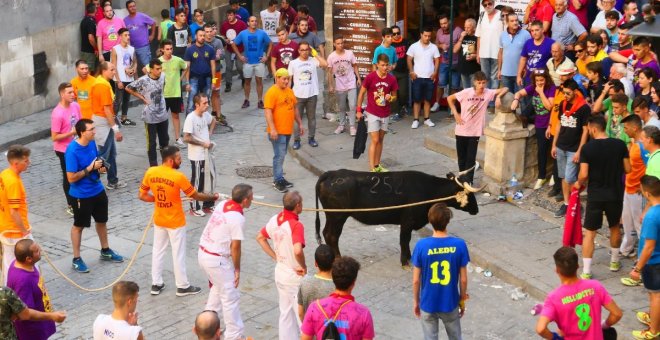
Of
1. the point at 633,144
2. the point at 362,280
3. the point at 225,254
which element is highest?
the point at 633,144

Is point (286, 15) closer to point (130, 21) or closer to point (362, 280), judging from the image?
point (130, 21)

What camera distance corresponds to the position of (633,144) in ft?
37.2

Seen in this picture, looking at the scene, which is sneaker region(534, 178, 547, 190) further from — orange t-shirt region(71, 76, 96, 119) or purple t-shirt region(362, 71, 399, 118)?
orange t-shirt region(71, 76, 96, 119)

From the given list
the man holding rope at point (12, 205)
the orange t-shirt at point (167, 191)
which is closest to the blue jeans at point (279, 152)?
the orange t-shirt at point (167, 191)

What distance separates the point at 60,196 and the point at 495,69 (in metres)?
7.48

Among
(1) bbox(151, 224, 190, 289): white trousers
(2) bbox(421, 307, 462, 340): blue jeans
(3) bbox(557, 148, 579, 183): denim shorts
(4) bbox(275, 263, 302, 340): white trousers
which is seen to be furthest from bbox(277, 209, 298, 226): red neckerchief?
(3) bbox(557, 148, 579, 183): denim shorts

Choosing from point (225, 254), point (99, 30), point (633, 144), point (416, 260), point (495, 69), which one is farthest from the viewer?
point (99, 30)

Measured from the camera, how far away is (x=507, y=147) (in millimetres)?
14078

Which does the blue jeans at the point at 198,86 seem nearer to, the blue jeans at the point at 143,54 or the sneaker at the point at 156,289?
the blue jeans at the point at 143,54

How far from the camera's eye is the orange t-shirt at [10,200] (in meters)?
10.8

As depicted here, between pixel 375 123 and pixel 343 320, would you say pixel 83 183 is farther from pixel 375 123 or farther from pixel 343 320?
pixel 343 320

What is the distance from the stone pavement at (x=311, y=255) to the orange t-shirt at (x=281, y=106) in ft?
3.30

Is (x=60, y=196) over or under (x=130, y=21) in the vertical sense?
under

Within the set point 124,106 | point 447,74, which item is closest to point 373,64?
point 447,74
